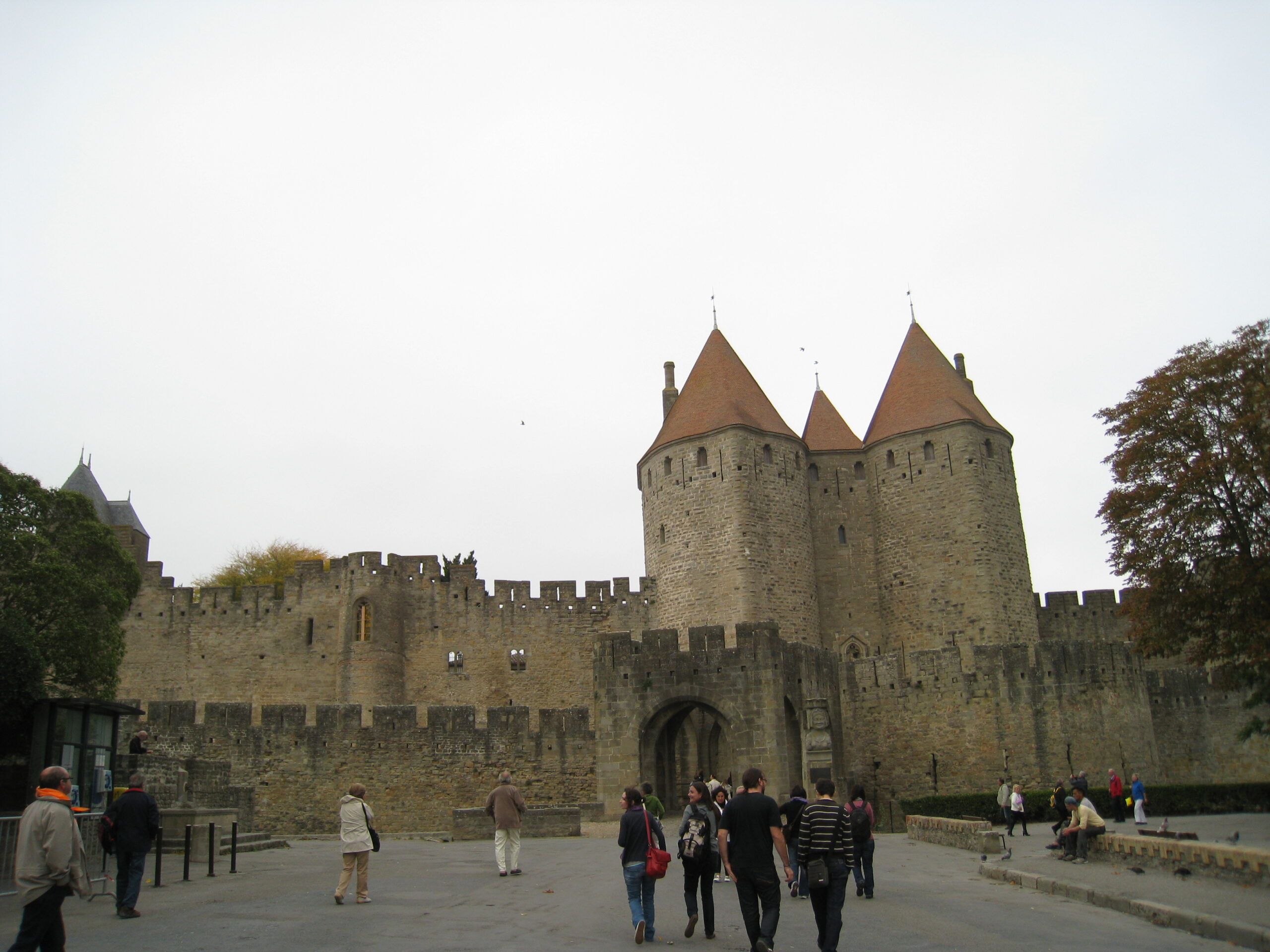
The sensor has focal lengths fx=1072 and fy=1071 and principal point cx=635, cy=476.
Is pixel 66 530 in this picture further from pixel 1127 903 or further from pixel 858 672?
pixel 1127 903

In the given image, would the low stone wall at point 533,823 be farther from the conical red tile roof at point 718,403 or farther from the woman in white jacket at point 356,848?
the conical red tile roof at point 718,403

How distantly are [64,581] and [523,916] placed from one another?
54.8ft

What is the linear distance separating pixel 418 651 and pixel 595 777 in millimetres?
13888

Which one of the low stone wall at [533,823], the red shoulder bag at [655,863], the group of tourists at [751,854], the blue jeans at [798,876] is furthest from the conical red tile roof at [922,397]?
the red shoulder bag at [655,863]

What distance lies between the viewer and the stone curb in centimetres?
891

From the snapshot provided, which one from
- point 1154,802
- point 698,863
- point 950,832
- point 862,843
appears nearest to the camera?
point 698,863

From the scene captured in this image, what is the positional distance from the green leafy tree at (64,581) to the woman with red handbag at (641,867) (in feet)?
51.6

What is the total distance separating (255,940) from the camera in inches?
340

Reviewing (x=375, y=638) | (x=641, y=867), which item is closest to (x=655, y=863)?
(x=641, y=867)

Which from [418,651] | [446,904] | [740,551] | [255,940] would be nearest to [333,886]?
[446,904]

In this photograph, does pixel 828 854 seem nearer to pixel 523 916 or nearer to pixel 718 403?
pixel 523 916

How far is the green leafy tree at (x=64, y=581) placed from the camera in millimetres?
22141

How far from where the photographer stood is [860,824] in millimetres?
12648

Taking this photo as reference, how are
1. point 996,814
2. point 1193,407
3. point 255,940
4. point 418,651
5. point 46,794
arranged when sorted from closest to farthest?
point 46,794, point 255,940, point 996,814, point 1193,407, point 418,651
